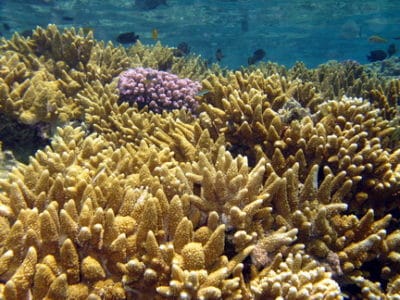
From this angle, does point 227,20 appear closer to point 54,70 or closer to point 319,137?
point 54,70

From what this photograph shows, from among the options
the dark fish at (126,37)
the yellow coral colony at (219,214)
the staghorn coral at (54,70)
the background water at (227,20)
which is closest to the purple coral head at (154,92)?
the staghorn coral at (54,70)

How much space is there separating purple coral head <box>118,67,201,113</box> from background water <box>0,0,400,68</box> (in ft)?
63.8

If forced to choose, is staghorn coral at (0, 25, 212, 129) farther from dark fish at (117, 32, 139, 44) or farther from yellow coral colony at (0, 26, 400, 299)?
dark fish at (117, 32, 139, 44)

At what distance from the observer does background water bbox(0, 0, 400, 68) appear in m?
31.1

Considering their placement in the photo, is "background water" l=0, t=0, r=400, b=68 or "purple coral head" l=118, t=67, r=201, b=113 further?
"background water" l=0, t=0, r=400, b=68

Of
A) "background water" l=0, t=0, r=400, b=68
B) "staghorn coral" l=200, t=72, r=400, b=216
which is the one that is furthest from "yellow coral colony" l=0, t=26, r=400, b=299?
"background water" l=0, t=0, r=400, b=68

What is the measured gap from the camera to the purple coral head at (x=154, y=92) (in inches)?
246

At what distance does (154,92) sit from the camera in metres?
6.29

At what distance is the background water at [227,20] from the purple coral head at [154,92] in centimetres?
1945

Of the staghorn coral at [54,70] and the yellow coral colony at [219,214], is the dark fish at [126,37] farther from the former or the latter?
the yellow coral colony at [219,214]

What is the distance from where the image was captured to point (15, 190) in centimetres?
Answer: 273

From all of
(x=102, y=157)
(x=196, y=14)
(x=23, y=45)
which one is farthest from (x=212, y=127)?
(x=196, y=14)

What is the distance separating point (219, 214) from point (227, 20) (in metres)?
38.7

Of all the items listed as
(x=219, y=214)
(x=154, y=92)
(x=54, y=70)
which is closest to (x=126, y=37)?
(x=54, y=70)
